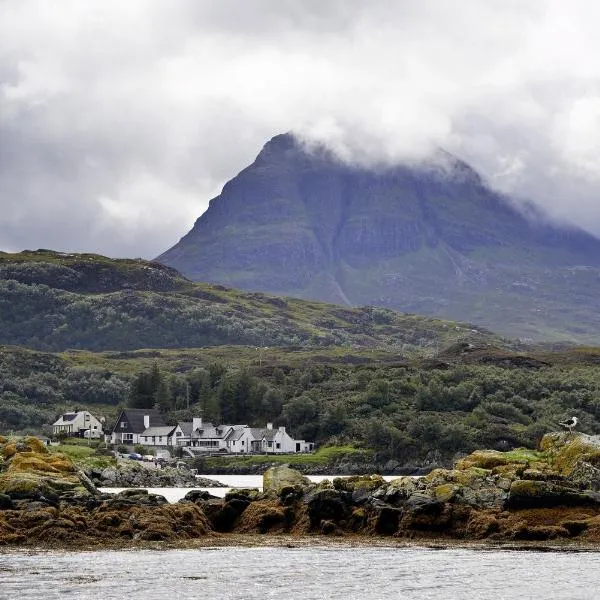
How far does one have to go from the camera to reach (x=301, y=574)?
47.6m

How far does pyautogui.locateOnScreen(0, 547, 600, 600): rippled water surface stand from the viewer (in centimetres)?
4319

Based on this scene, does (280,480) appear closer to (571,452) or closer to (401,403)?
(571,452)

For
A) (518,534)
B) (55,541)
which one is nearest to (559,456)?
(518,534)

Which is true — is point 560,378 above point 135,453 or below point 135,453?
above

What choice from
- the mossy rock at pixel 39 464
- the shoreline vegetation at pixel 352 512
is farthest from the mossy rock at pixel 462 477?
the mossy rock at pixel 39 464

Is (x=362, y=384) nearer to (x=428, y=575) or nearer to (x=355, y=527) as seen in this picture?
(x=355, y=527)

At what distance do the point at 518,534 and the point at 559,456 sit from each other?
32.1ft

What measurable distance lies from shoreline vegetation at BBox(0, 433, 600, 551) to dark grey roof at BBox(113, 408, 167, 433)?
331 feet

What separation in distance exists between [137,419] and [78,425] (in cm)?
871

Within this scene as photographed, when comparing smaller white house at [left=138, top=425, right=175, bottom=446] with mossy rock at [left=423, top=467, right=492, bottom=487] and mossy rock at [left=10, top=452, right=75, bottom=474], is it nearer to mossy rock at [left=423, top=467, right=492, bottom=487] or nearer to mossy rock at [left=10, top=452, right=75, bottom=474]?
mossy rock at [left=10, top=452, right=75, bottom=474]

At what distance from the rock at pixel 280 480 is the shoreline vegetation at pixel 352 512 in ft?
1.02

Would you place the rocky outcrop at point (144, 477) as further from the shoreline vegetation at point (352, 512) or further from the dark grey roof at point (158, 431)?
the dark grey roof at point (158, 431)

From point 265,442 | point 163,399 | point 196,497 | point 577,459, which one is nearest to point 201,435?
point 265,442

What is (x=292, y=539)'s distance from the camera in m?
59.6
